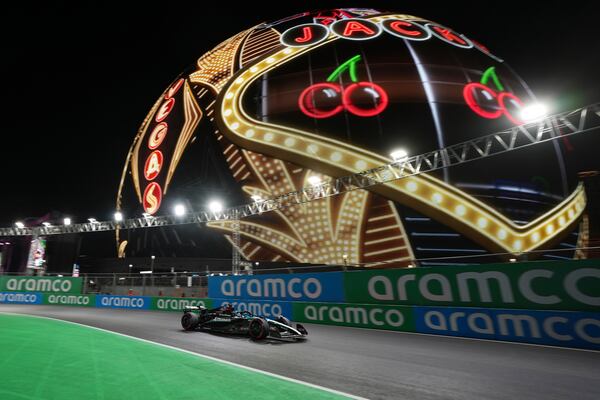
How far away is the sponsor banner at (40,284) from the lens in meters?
21.8

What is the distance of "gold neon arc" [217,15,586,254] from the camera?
23.2 metres

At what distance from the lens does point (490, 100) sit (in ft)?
Result: 96.3

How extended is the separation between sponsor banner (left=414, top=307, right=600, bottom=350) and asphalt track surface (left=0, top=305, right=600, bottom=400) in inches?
15.8

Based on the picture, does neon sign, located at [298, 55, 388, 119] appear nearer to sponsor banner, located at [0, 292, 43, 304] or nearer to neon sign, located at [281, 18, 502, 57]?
neon sign, located at [281, 18, 502, 57]

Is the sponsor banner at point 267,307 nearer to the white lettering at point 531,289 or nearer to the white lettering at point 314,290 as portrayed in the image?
the white lettering at point 314,290

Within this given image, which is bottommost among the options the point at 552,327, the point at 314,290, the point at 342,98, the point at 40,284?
the point at 552,327

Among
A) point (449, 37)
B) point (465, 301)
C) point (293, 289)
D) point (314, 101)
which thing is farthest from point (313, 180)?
point (449, 37)

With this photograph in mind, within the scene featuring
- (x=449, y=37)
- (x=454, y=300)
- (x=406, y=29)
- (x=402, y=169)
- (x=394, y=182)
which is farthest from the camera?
(x=449, y=37)

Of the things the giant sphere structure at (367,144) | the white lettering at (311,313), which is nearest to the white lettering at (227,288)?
the white lettering at (311,313)

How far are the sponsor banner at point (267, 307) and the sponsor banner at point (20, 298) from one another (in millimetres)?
16784

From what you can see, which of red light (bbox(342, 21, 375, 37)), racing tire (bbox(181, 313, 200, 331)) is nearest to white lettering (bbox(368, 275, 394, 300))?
racing tire (bbox(181, 313, 200, 331))

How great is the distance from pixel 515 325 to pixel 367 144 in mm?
20073

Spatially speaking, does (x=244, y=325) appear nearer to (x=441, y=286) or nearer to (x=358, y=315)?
(x=358, y=315)

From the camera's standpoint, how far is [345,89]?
2884 cm
